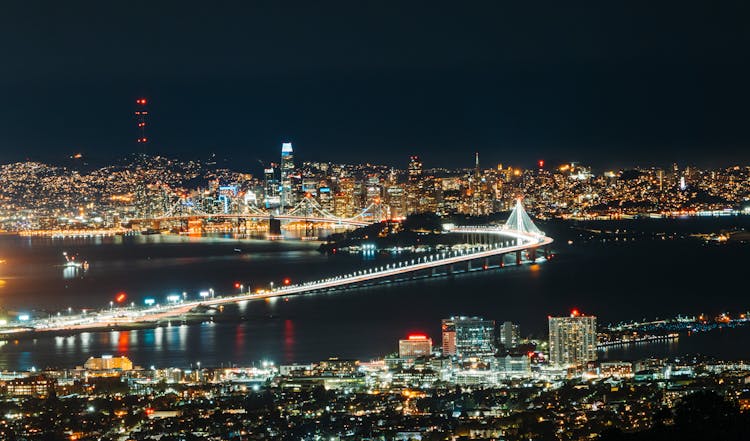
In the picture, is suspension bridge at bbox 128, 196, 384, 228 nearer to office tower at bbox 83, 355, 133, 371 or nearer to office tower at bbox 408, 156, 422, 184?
office tower at bbox 408, 156, 422, 184

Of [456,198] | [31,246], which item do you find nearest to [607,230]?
[456,198]

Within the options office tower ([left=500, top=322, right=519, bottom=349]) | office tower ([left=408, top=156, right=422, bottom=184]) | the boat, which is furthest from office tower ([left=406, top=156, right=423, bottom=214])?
office tower ([left=500, top=322, right=519, bottom=349])

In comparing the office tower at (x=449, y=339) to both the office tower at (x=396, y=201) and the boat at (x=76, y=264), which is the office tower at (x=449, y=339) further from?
the office tower at (x=396, y=201)

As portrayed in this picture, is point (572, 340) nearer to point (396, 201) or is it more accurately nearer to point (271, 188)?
point (396, 201)

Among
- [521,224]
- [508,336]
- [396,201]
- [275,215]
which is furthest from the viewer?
[396,201]

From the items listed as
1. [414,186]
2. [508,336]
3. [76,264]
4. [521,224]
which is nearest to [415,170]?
[414,186]

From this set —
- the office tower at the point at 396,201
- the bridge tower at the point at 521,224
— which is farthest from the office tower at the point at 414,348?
the office tower at the point at 396,201
